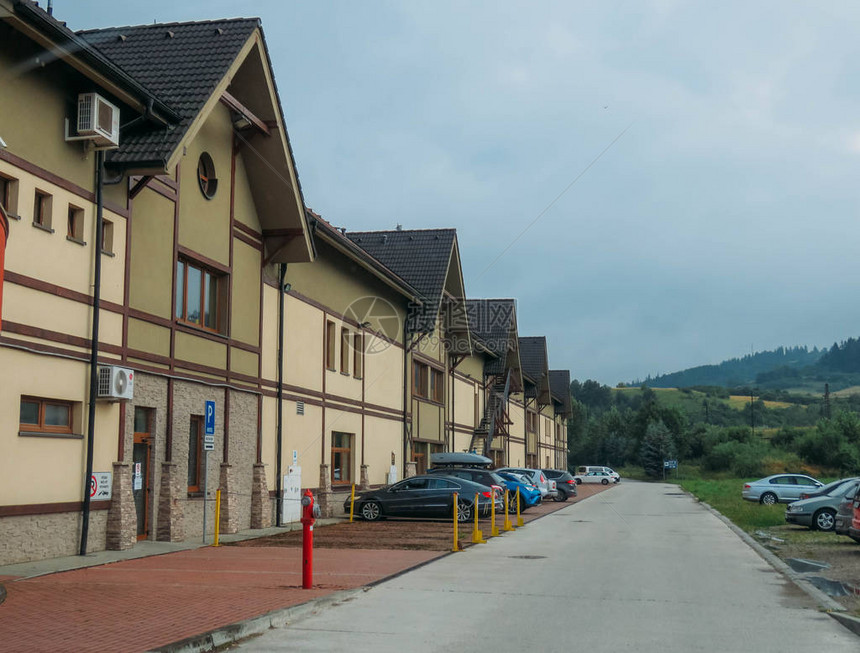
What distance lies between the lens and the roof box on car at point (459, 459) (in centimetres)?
3569

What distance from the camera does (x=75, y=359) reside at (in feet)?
49.1

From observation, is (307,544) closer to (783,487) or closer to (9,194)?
(9,194)

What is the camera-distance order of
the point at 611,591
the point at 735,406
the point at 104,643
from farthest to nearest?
the point at 735,406, the point at 611,591, the point at 104,643

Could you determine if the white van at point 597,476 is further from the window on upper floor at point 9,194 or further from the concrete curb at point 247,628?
the concrete curb at point 247,628

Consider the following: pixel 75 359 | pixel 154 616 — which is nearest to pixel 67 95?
pixel 75 359

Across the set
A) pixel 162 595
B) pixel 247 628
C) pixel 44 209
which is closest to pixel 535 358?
pixel 44 209

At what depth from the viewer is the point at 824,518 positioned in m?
24.2

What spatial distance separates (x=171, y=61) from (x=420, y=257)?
2003cm

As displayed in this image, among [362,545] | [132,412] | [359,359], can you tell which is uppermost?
[359,359]

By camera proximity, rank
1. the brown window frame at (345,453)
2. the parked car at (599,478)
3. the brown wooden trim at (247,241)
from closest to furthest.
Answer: the brown wooden trim at (247,241), the brown window frame at (345,453), the parked car at (599,478)

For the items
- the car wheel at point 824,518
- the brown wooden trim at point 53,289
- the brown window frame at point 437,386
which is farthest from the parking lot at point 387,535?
the brown window frame at point 437,386

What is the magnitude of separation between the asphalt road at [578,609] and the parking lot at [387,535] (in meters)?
1.62

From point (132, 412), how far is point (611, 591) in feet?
29.7

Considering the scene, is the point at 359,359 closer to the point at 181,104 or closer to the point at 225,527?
the point at 225,527
